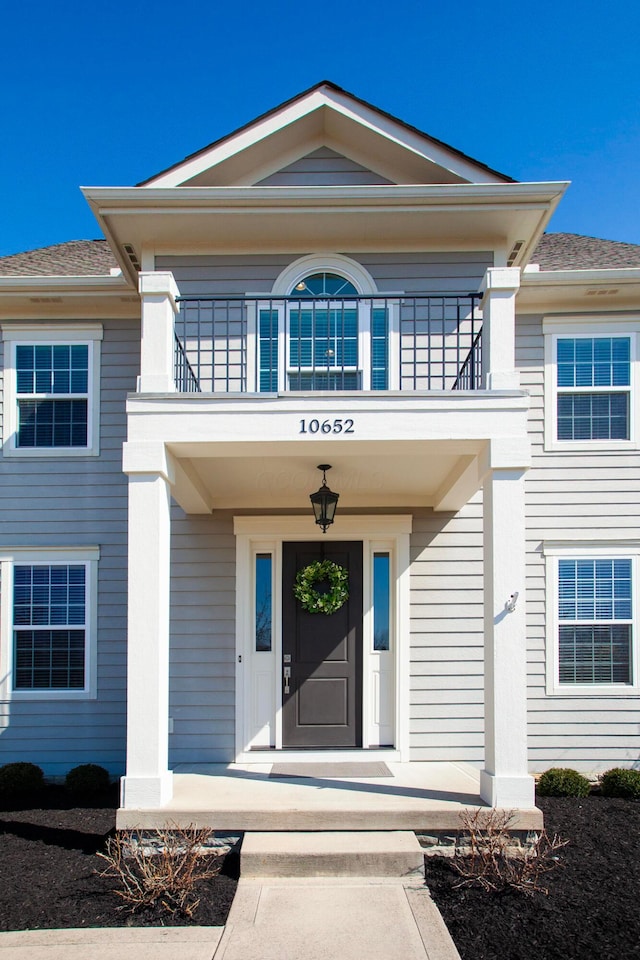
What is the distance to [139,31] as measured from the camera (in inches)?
361

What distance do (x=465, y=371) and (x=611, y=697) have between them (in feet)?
12.7

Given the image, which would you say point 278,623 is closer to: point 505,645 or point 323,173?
point 505,645

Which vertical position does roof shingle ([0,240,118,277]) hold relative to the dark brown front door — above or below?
above

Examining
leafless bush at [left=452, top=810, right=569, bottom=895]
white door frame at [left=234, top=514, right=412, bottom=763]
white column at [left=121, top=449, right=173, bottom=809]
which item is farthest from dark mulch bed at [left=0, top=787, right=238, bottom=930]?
white door frame at [left=234, top=514, right=412, bottom=763]

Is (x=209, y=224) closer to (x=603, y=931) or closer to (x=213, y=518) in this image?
(x=213, y=518)

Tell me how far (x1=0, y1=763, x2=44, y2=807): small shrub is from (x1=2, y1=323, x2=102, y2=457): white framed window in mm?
3454

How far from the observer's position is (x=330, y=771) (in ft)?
23.9

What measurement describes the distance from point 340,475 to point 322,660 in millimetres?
2222

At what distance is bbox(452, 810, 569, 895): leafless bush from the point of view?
17.0ft

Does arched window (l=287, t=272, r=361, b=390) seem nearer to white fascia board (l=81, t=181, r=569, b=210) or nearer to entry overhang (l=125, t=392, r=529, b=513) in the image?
white fascia board (l=81, t=181, r=569, b=210)

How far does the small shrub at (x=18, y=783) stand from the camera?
7.52m

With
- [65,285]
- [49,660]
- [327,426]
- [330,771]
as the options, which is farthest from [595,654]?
[65,285]

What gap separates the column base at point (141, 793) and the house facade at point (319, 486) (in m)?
2.21

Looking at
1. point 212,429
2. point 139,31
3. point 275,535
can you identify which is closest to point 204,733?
point 275,535
